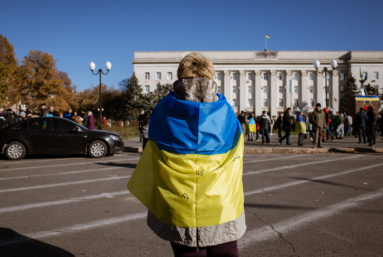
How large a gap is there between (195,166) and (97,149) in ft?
36.2

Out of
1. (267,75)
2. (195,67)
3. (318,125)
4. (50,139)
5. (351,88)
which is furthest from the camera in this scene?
(267,75)

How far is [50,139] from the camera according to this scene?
38.7 feet

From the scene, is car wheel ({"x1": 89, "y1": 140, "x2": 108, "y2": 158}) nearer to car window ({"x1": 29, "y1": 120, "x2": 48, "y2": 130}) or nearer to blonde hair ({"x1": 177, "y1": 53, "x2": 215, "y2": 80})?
car window ({"x1": 29, "y1": 120, "x2": 48, "y2": 130})

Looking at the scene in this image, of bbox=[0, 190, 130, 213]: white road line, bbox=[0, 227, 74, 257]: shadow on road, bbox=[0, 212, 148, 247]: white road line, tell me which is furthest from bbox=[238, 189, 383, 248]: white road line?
bbox=[0, 190, 130, 213]: white road line

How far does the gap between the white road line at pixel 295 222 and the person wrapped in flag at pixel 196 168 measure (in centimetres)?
187

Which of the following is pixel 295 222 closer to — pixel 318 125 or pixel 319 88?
pixel 318 125

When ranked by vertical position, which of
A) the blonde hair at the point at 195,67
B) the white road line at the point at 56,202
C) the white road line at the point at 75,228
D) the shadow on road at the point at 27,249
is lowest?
the shadow on road at the point at 27,249

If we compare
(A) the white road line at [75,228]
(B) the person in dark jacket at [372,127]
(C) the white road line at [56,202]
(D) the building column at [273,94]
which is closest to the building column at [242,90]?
(D) the building column at [273,94]

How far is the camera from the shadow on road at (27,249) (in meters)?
3.40

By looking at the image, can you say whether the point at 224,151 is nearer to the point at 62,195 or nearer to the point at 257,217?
the point at 257,217

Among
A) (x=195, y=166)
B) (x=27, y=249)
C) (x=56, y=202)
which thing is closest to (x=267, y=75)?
(x=56, y=202)

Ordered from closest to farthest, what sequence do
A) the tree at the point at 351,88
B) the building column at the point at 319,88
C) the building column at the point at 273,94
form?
the tree at the point at 351,88, the building column at the point at 319,88, the building column at the point at 273,94

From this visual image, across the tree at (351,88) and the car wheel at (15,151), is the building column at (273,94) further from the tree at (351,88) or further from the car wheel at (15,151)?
the car wheel at (15,151)

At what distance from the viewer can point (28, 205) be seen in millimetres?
5332
